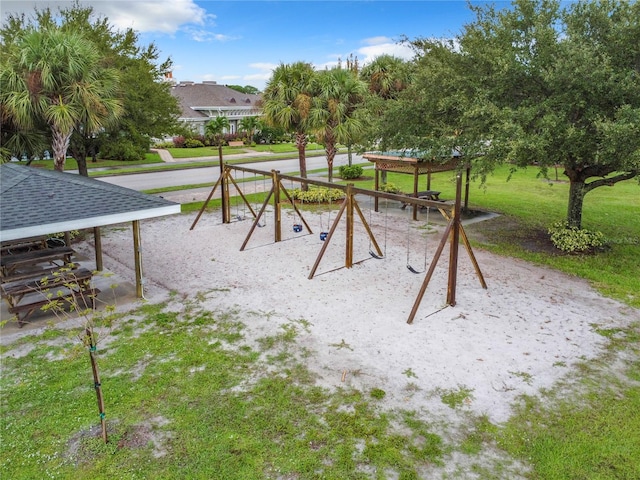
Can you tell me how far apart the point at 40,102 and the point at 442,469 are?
12.0 meters

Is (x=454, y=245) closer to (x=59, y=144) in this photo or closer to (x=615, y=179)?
(x=615, y=179)

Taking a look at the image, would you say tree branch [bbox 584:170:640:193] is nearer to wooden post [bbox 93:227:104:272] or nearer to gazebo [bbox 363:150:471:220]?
gazebo [bbox 363:150:471:220]

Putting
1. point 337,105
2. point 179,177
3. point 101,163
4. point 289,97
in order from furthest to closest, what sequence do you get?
point 101,163, point 179,177, point 289,97, point 337,105

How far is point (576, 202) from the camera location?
36.8 feet

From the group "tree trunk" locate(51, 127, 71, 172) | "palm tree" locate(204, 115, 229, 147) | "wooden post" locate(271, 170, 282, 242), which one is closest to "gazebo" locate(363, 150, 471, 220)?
"wooden post" locate(271, 170, 282, 242)

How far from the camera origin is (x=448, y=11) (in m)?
14.2

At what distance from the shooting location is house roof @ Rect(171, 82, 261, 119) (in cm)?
4834

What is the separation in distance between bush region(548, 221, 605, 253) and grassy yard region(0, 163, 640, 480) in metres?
3.97

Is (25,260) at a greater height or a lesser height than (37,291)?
greater

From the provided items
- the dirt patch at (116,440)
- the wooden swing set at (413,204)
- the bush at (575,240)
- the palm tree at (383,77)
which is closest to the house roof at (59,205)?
the wooden swing set at (413,204)

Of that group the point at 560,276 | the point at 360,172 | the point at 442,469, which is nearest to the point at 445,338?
the point at 442,469

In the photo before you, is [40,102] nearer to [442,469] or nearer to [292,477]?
[292,477]

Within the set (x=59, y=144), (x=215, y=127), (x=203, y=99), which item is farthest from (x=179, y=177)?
(x=203, y=99)

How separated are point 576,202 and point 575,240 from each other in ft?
3.21
